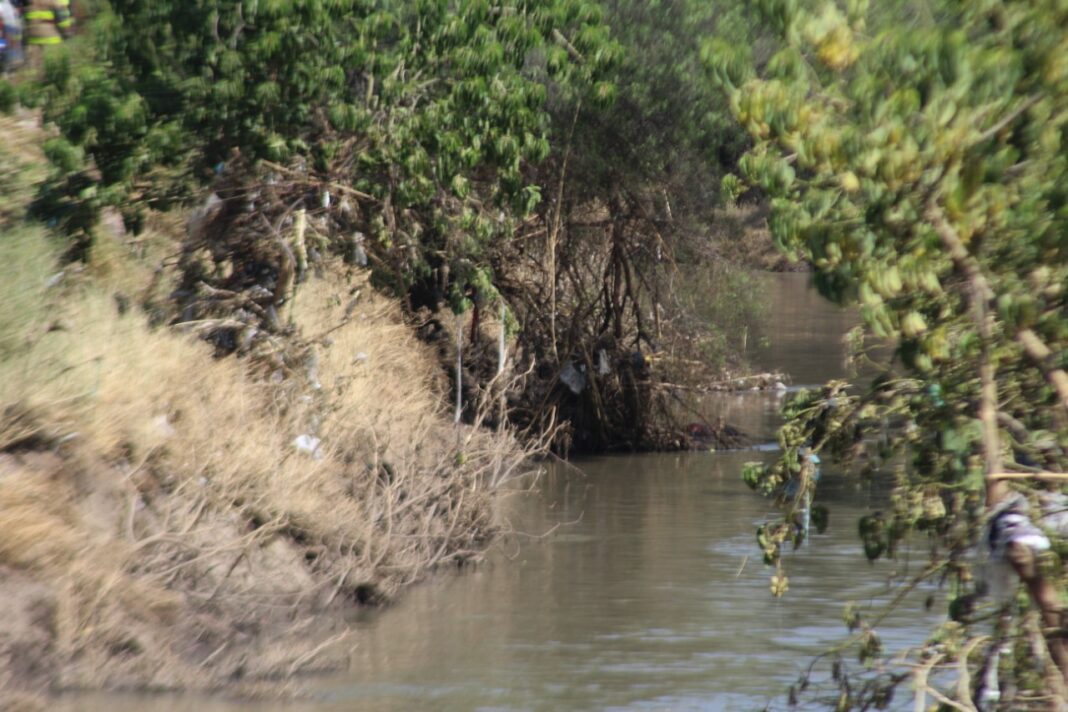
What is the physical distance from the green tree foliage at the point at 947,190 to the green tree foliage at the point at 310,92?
6071mm

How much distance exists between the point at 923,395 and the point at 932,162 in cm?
167

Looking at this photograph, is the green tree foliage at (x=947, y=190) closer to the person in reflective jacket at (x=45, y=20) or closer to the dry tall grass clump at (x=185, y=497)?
the dry tall grass clump at (x=185, y=497)

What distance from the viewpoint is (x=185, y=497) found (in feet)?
34.6

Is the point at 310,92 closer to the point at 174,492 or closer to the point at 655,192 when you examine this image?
the point at 174,492

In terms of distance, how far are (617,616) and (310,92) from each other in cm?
460

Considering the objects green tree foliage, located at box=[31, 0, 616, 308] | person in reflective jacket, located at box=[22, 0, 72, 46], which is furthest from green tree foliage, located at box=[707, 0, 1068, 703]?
person in reflective jacket, located at box=[22, 0, 72, 46]

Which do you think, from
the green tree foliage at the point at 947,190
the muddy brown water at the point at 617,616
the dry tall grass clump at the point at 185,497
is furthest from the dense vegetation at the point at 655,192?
the dry tall grass clump at the point at 185,497

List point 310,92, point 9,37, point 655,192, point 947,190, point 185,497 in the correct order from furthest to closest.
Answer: point 655,192 < point 9,37 < point 310,92 < point 185,497 < point 947,190

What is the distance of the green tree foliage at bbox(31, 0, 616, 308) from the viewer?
11695 mm

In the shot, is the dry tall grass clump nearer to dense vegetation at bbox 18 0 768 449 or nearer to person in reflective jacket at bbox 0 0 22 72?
dense vegetation at bbox 18 0 768 449

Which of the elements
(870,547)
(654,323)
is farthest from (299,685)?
(654,323)

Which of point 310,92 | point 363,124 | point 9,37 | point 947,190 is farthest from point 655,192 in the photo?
point 947,190

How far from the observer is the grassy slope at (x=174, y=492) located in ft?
30.3

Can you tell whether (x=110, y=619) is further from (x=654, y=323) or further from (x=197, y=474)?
(x=654, y=323)
